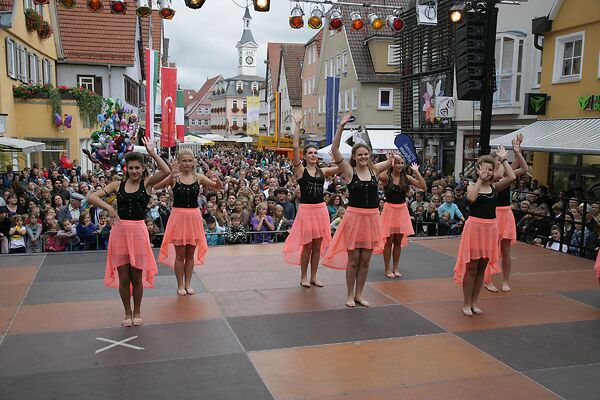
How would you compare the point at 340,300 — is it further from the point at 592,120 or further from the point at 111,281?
the point at 592,120

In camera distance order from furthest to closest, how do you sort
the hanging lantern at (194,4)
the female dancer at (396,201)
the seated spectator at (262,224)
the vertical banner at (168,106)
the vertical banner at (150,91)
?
the vertical banner at (150,91) → the vertical banner at (168,106) → the hanging lantern at (194,4) → the seated spectator at (262,224) → the female dancer at (396,201)

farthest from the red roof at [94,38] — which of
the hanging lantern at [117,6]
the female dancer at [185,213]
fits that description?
the female dancer at [185,213]

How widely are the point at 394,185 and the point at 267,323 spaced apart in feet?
9.95

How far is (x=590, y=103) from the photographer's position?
1441cm

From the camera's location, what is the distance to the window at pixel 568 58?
15.0 metres

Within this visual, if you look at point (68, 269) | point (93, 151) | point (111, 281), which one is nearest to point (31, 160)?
point (93, 151)

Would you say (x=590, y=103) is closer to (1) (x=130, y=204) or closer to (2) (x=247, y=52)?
(1) (x=130, y=204)

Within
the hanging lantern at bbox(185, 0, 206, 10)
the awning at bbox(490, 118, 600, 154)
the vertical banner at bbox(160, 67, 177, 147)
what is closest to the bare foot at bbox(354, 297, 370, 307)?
the hanging lantern at bbox(185, 0, 206, 10)

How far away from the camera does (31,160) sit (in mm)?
20891

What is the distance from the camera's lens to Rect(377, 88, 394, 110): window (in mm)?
36531

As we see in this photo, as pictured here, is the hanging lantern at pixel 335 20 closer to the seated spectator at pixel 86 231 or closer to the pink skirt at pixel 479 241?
the seated spectator at pixel 86 231

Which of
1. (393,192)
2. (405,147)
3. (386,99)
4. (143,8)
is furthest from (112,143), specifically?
(386,99)

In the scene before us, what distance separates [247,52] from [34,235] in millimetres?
123127

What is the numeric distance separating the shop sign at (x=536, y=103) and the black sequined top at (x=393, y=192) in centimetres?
935
